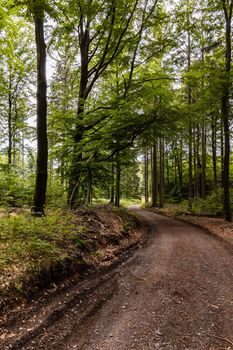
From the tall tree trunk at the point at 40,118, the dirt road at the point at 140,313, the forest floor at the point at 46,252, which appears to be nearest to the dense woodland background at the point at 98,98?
the tall tree trunk at the point at 40,118

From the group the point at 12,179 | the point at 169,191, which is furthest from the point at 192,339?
the point at 169,191

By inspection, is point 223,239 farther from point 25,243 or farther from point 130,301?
point 25,243

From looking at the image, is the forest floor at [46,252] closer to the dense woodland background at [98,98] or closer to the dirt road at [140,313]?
the dirt road at [140,313]

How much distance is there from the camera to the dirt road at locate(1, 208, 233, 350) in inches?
126

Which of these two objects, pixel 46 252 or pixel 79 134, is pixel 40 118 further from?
pixel 46 252

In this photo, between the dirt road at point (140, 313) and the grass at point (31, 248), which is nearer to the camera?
the dirt road at point (140, 313)

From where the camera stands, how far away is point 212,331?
3.47 meters

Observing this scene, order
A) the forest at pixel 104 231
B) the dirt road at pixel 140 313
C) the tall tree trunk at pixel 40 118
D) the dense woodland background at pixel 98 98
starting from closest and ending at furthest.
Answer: the dirt road at pixel 140 313
the forest at pixel 104 231
the tall tree trunk at pixel 40 118
the dense woodland background at pixel 98 98

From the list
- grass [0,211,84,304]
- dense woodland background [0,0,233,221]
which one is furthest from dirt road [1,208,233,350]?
dense woodland background [0,0,233,221]

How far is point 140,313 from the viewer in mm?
3941

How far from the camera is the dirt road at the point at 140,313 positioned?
10.5 feet

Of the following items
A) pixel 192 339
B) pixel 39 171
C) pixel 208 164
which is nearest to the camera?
pixel 192 339

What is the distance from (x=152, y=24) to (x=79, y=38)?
354 centimetres

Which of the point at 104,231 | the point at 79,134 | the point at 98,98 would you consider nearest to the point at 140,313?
the point at 104,231
